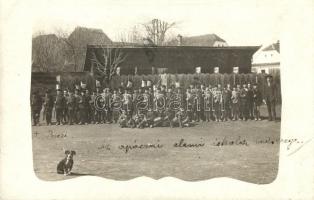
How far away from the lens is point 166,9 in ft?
14.1

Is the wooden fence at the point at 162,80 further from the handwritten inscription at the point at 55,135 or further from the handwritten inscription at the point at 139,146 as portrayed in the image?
the handwritten inscription at the point at 139,146

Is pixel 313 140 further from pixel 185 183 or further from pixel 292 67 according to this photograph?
pixel 185 183

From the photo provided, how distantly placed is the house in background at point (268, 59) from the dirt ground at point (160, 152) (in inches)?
20.5

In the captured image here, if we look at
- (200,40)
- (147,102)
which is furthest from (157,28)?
(147,102)

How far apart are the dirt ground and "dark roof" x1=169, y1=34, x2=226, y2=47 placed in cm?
81

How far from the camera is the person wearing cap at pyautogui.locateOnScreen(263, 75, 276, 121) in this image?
4.42m

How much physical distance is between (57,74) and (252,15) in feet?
6.19

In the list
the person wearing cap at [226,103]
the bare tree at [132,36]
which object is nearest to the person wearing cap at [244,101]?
the person wearing cap at [226,103]

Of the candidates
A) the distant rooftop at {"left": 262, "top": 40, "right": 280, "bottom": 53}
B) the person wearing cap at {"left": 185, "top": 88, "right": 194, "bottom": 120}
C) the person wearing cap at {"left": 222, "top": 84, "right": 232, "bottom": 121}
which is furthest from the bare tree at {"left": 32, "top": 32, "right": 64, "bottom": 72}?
the distant rooftop at {"left": 262, "top": 40, "right": 280, "bottom": 53}

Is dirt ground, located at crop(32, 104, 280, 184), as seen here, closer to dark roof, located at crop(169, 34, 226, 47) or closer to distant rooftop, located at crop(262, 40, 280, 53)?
distant rooftop, located at crop(262, 40, 280, 53)

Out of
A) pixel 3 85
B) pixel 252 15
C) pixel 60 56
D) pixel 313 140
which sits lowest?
pixel 313 140

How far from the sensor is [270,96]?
4.47 m

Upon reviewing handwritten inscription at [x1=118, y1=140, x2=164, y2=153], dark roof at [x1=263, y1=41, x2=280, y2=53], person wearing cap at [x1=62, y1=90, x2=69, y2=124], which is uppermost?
dark roof at [x1=263, y1=41, x2=280, y2=53]

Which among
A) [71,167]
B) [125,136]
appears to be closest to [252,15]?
[125,136]
